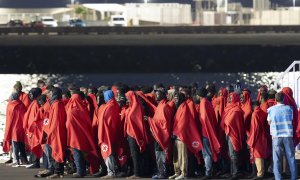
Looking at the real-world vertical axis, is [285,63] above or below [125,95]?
below

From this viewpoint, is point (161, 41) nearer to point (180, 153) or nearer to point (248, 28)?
point (248, 28)

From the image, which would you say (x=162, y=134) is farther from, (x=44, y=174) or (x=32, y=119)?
(x=32, y=119)

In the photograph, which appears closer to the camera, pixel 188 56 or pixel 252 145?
pixel 252 145

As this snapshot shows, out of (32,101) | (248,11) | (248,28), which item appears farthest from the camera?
(248,11)

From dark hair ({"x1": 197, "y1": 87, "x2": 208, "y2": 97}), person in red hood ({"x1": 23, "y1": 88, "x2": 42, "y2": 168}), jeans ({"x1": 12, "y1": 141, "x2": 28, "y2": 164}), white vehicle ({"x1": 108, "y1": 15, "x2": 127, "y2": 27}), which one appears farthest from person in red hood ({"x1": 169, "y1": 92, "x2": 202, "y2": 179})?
white vehicle ({"x1": 108, "y1": 15, "x2": 127, "y2": 27})

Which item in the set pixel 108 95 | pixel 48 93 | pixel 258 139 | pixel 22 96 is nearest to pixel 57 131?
pixel 48 93

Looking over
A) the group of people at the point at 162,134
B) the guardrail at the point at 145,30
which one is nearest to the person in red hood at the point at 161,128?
the group of people at the point at 162,134

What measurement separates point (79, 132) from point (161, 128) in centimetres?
161

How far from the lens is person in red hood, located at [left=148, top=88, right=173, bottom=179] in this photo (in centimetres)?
2041

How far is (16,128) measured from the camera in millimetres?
23078

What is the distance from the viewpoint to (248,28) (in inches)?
3750

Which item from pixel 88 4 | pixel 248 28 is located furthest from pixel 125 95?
pixel 88 4

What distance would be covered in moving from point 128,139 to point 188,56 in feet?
202

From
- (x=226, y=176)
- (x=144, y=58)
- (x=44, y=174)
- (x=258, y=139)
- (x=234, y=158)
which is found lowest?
(x=144, y=58)
